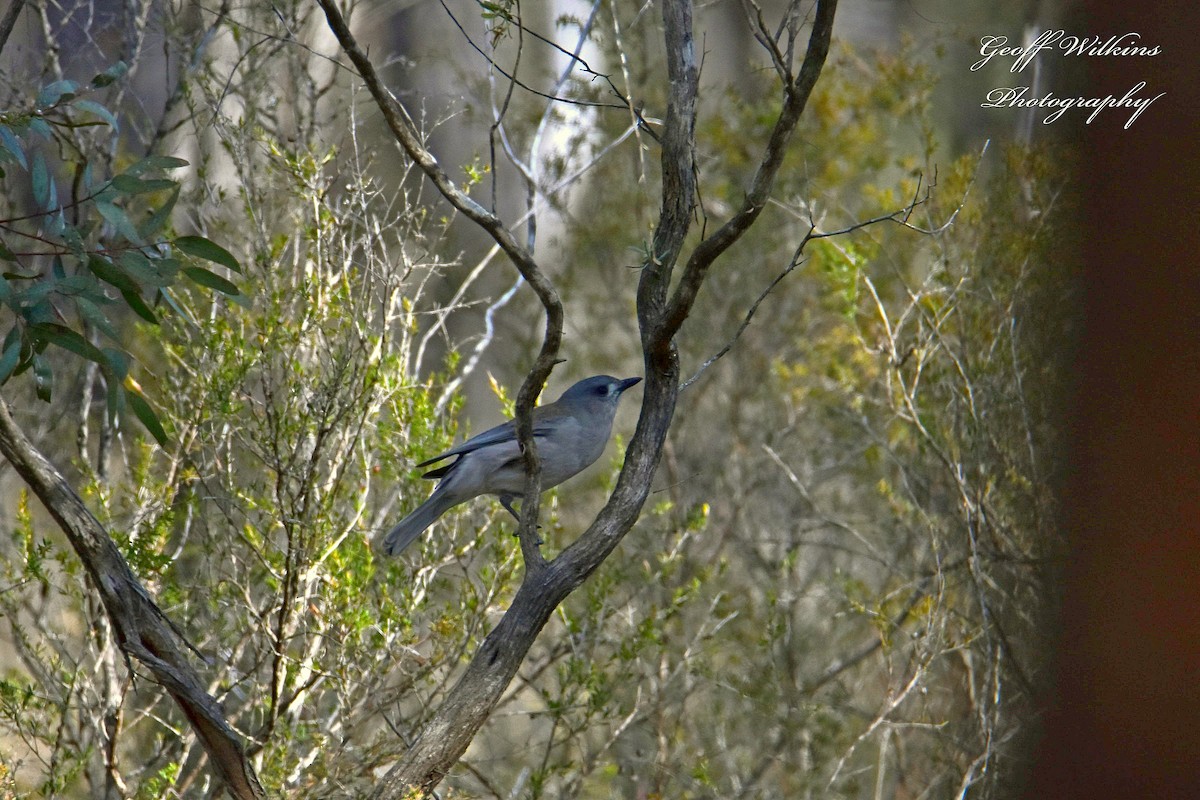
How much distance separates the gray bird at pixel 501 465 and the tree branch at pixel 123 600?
1.16m

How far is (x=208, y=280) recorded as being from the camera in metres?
3.45

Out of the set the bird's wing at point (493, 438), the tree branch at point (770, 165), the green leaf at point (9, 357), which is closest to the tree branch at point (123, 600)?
the green leaf at point (9, 357)

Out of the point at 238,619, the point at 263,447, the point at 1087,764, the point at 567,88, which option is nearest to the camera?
the point at 1087,764

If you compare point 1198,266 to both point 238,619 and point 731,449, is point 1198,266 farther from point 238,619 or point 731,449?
point 731,449

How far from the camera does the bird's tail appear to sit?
4.13 metres

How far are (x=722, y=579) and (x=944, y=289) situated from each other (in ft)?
8.99

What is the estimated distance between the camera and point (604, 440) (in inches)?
171

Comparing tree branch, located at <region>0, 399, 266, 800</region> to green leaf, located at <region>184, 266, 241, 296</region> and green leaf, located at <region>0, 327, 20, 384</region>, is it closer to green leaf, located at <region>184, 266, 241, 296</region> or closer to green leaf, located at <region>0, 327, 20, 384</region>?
green leaf, located at <region>0, 327, 20, 384</region>

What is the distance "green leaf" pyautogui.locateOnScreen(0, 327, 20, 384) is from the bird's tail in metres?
1.38

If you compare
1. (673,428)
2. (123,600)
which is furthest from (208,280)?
(673,428)

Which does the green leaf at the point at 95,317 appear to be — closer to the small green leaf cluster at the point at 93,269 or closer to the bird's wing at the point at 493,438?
the small green leaf cluster at the point at 93,269

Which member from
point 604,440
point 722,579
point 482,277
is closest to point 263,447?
point 604,440

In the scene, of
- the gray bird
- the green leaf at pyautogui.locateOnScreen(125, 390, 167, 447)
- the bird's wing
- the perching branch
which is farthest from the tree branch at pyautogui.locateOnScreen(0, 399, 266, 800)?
the bird's wing

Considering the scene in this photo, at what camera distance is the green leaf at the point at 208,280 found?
134 inches
